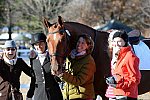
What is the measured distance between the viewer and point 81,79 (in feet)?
16.9

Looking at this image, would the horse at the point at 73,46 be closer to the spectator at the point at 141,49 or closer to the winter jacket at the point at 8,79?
the spectator at the point at 141,49

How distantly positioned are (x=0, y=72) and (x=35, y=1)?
36945 millimetres

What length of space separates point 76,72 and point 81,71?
0.31 feet

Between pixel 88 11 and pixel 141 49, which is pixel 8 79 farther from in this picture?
pixel 88 11

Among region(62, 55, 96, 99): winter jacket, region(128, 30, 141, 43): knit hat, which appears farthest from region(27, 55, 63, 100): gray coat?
region(128, 30, 141, 43): knit hat

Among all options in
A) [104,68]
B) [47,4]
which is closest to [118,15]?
[47,4]

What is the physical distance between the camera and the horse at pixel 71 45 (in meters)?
5.12

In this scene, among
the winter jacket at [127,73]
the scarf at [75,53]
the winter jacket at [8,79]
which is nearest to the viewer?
the winter jacket at [127,73]

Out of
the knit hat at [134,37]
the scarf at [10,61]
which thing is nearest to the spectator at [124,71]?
the scarf at [10,61]

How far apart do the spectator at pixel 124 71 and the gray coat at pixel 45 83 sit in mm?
1027

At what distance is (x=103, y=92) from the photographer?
620 centimetres

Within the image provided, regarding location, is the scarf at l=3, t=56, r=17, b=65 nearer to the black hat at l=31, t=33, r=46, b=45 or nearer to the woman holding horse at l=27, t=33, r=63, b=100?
the woman holding horse at l=27, t=33, r=63, b=100

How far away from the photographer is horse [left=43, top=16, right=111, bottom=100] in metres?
5.12

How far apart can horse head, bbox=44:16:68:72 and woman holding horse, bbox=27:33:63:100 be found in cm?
30
